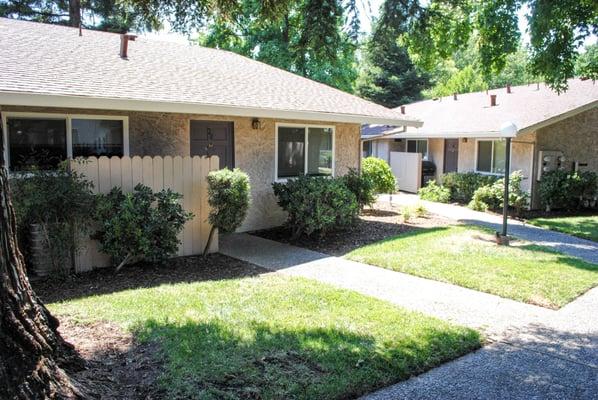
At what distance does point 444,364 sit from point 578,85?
17.6m

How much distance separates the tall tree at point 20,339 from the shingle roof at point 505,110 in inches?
571

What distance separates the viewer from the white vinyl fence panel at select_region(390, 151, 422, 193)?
66.1 feet

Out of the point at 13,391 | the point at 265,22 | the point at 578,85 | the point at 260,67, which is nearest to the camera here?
the point at 13,391

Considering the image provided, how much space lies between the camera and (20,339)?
3.02m

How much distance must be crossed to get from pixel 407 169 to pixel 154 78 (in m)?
13.1

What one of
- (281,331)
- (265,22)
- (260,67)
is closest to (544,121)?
(260,67)

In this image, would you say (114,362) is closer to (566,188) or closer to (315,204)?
(315,204)

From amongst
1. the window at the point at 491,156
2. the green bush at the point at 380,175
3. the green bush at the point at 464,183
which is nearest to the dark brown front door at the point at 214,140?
the green bush at the point at 380,175

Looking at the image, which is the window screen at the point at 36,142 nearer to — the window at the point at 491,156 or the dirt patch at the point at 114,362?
the dirt patch at the point at 114,362

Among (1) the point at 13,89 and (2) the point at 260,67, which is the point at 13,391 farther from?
(2) the point at 260,67

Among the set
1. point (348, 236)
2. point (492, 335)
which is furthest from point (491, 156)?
point (492, 335)

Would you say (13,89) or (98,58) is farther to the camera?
(98,58)

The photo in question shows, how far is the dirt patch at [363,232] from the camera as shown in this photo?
32.6ft

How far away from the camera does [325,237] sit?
10.6 metres
